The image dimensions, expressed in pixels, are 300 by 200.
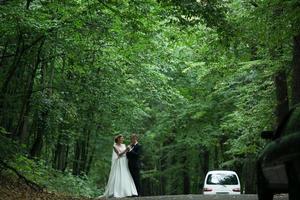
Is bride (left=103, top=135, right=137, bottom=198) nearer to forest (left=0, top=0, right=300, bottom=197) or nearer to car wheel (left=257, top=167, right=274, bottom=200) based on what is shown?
forest (left=0, top=0, right=300, bottom=197)

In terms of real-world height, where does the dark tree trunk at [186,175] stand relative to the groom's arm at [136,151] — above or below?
above

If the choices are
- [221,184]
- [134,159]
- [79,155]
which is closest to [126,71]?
[221,184]

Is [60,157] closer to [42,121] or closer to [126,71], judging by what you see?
[126,71]

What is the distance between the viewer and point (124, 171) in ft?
56.3

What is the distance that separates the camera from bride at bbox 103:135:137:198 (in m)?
16.9

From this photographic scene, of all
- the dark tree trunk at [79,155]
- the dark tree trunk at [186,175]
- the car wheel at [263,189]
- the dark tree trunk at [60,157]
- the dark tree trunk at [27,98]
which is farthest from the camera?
the dark tree trunk at [186,175]

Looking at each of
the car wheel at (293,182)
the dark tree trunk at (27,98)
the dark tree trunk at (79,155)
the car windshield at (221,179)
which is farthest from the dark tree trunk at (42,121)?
the car wheel at (293,182)

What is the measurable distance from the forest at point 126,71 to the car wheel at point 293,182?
5485 millimetres

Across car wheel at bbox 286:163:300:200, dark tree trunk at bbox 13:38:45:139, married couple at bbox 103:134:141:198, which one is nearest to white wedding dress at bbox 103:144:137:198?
married couple at bbox 103:134:141:198

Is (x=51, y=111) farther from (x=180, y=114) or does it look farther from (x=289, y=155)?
(x=180, y=114)

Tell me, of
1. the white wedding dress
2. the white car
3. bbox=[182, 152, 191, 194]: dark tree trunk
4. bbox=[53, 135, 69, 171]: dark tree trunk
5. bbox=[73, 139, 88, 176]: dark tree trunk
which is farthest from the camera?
bbox=[182, 152, 191, 194]: dark tree trunk

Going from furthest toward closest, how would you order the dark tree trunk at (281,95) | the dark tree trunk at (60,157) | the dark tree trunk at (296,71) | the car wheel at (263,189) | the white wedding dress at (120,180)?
the dark tree trunk at (60,157), the dark tree trunk at (281,95), the white wedding dress at (120,180), the dark tree trunk at (296,71), the car wheel at (263,189)

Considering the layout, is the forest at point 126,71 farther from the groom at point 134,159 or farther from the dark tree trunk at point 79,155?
the groom at point 134,159

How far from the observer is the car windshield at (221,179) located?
859 inches
